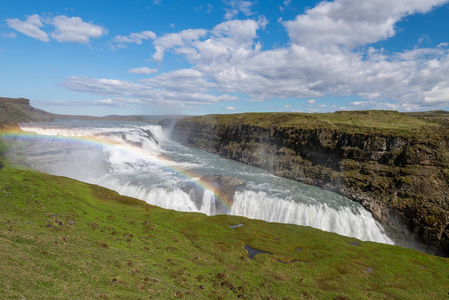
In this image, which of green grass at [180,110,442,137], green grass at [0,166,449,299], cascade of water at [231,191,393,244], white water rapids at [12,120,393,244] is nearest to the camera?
green grass at [0,166,449,299]

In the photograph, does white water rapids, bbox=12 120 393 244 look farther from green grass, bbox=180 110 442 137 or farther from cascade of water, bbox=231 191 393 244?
green grass, bbox=180 110 442 137

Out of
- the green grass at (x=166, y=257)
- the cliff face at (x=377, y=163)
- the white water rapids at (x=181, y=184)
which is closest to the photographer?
the green grass at (x=166, y=257)

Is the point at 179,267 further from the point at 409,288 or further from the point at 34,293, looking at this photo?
the point at 409,288

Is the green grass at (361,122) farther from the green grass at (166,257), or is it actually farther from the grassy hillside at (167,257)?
the grassy hillside at (167,257)

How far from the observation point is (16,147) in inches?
1960

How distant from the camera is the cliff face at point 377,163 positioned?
129 ft

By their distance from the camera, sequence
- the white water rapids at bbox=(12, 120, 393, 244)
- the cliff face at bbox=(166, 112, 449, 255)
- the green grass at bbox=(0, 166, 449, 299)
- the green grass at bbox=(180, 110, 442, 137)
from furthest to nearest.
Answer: the green grass at bbox=(180, 110, 442, 137) < the white water rapids at bbox=(12, 120, 393, 244) < the cliff face at bbox=(166, 112, 449, 255) < the green grass at bbox=(0, 166, 449, 299)

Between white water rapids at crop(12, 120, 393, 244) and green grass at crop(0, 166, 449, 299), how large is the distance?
693 centimetres

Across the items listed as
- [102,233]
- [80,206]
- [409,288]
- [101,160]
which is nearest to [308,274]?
[409,288]

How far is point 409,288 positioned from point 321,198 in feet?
82.0

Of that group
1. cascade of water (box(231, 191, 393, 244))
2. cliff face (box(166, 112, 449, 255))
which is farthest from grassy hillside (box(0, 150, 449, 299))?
cliff face (box(166, 112, 449, 255))

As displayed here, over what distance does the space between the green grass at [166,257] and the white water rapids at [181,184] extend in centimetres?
693

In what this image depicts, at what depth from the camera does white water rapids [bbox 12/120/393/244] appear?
40156 millimetres

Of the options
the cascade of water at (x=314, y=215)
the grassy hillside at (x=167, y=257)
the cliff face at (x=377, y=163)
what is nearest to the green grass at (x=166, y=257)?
the grassy hillside at (x=167, y=257)
